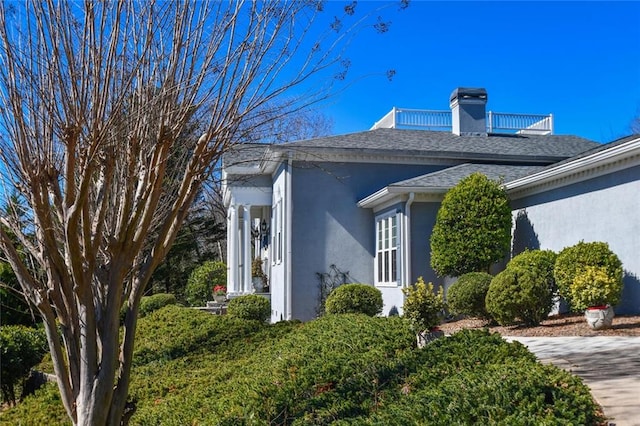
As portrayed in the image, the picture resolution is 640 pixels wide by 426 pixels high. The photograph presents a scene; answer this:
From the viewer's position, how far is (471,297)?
41.8 feet

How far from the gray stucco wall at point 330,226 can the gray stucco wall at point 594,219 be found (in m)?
4.02

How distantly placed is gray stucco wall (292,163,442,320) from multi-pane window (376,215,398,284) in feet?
1.21

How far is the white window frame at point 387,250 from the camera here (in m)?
15.8

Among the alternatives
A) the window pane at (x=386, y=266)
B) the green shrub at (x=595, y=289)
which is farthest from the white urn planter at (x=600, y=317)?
the window pane at (x=386, y=266)

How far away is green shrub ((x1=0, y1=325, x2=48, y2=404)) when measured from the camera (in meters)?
10.5

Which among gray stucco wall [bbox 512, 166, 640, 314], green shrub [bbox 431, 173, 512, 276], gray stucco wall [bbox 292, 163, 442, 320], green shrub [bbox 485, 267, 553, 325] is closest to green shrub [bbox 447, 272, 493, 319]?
green shrub [bbox 485, 267, 553, 325]

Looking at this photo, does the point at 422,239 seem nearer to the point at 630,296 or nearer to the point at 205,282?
the point at 630,296

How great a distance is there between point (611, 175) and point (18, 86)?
1053 centimetres

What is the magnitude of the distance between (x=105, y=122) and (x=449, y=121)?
1792cm

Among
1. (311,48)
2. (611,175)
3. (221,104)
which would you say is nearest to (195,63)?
(221,104)

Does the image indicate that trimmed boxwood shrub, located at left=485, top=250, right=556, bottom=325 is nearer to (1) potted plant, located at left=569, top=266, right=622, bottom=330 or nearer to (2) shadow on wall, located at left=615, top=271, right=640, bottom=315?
(1) potted plant, located at left=569, top=266, right=622, bottom=330

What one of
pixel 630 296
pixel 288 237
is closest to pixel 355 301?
pixel 288 237

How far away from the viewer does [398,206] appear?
15.8 metres

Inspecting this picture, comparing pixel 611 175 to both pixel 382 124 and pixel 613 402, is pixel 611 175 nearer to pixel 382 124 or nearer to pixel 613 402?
pixel 613 402
